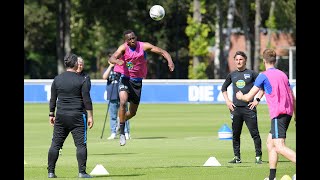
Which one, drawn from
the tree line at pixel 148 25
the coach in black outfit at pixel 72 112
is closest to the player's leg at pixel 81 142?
the coach in black outfit at pixel 72 112

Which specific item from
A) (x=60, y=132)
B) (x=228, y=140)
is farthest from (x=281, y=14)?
(x=60, y=132)

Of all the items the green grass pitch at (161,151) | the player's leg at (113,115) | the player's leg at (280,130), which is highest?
the player's leg at (280,130)

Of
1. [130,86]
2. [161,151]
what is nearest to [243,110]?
[130,86]

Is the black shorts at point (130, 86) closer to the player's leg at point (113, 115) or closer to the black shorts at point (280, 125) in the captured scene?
the player's leg at point (113, 115)

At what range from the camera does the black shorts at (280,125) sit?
50.1ft

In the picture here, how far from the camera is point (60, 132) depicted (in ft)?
54.6

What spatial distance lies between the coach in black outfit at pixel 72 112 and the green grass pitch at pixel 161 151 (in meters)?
0.54

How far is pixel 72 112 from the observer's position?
1656cm

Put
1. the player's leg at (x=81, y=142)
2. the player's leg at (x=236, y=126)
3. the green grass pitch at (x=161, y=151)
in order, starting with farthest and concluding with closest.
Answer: the player's leg at (x=236, y=126)
the green grass pitch at (x=161, y=151)
the player's leg at (x=81, y=142)

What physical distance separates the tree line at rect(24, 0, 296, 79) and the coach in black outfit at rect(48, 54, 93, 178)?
54556mm

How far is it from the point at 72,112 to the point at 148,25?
234ft
